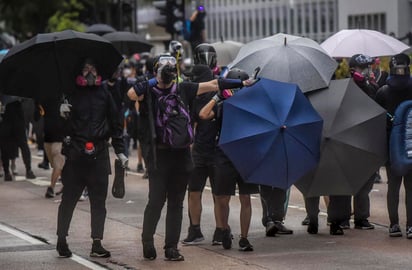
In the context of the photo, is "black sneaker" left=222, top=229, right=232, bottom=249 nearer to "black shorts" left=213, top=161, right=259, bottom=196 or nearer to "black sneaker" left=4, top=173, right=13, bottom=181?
"black shorts" left=213, top=161, right=259, bottom=196

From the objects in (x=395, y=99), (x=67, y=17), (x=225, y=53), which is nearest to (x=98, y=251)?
(x=395, y=99)

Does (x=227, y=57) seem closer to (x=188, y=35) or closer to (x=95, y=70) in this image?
(x=95, y=70)

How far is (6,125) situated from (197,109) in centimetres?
858

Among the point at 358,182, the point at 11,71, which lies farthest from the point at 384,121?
the point at 11,71

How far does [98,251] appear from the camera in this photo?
1141 cm

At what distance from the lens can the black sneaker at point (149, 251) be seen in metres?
11.2

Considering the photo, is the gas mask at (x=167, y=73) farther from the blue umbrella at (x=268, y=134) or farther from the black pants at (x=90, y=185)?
the black pants at (x=90, y=185)

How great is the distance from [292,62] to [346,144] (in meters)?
1.11

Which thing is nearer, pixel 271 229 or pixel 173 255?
pixel 173 255

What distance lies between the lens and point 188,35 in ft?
93.7

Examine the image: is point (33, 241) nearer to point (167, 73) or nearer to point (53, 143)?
point (167, 73)

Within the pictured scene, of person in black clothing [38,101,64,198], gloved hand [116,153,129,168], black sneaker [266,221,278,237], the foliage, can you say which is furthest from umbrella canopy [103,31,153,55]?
the foliage

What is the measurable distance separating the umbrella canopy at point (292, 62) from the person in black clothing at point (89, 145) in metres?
1.77

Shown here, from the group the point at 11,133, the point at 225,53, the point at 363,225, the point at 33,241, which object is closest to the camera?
the point at 33,241
